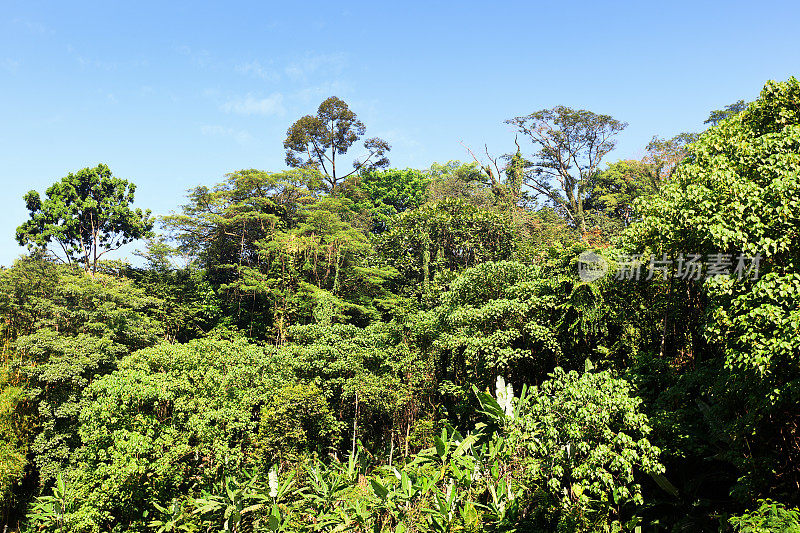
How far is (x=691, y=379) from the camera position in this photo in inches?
308

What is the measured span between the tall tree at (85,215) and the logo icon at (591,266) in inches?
714

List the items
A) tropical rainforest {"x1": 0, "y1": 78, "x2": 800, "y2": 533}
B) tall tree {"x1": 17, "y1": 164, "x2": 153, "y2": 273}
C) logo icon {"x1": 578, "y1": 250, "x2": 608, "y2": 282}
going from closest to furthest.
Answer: tropical rainforest {"x1": 0, "y1": 78, "x2": 800, "y2": 533}
logo icon {"x1": 578, "y1": 250, "x2": 608, "y2": 282}
tall tree {"x1": 17, "y1": 164, "x2": 153, "y2": 273}

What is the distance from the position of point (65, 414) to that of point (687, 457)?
46.4 ft

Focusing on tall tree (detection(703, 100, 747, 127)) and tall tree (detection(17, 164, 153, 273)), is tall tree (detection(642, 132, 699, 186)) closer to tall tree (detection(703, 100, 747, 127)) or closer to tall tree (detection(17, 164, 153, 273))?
tall tree (detection(703, 100, 747, 127))

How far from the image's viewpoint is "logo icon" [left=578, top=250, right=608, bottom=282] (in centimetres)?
1000

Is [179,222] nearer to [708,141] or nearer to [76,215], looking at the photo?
[76,215]

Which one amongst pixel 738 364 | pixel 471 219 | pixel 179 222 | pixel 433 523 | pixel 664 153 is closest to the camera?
pixel 738 364

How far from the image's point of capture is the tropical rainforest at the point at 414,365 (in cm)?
656

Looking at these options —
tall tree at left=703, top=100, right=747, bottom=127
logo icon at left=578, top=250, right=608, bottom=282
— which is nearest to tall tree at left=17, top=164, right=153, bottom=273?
logo icon at left=578, top=250, right=608, bottom=282

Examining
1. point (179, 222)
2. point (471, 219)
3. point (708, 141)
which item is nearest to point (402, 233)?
point (471, 219)

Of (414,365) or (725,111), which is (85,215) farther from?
(725,111)

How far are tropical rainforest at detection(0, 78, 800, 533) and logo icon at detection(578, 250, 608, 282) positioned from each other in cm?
8

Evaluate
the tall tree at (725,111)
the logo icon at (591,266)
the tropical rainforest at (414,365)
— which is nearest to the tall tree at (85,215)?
the tropical rainforest at (414,365)

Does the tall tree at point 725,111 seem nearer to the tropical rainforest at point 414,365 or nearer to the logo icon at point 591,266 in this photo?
the tropical rainforest at point 414,365
